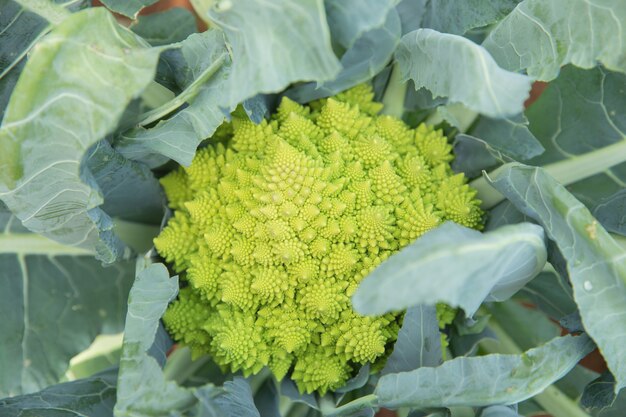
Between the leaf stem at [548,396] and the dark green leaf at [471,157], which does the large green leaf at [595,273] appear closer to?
the dark green leaf at [471,157]

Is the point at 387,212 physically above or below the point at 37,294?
above

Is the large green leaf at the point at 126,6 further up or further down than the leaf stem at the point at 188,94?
further up

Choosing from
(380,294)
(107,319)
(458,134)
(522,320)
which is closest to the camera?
(380,294)

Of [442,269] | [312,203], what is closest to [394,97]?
[312,203]

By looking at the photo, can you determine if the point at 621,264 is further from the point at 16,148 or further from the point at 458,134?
the point at 16,148

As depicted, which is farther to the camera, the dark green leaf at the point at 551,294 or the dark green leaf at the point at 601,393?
the dark green leaf at the point at 551,294

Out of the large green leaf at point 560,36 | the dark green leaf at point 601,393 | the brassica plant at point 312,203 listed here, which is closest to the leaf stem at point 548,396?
the brassica plant at point 312,203

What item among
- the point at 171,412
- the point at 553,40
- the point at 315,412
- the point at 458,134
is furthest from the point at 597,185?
the point at 171,412
